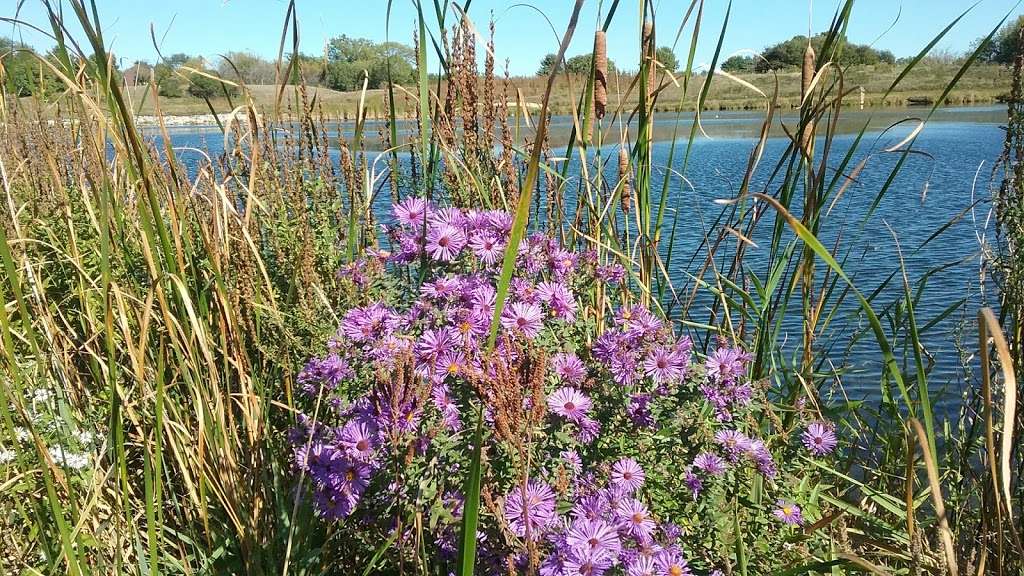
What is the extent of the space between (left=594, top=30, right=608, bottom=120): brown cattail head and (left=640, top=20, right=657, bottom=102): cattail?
0.10 meters

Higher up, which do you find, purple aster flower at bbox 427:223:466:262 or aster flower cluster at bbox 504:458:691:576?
purple aster flower at bbox 427:223:466:262

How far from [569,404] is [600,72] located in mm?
977

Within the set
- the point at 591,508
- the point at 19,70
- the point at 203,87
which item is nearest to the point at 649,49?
the point at 591,508

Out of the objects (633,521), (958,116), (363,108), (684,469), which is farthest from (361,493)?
(958,116)

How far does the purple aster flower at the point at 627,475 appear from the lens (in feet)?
4.64

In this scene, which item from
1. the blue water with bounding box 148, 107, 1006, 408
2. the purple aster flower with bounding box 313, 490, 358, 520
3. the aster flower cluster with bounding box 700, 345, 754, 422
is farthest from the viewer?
the blue water with bounding box 148, 107, 1006, 408

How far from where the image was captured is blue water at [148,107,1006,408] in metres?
2.81

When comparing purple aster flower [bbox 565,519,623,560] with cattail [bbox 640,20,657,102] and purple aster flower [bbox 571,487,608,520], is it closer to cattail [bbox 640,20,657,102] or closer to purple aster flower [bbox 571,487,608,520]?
purple aster flower [bbox 571,487,608,520]

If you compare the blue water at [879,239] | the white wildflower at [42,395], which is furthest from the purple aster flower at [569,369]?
the white wildflower at [42,395]

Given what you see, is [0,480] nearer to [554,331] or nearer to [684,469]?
[554,331]

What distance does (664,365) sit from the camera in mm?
1452

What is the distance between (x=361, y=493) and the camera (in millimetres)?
1461

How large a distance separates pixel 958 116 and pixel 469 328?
2854 cm

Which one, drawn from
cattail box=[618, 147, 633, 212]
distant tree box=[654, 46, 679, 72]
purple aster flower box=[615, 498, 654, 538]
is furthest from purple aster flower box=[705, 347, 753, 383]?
distant tree box=[654, 46, 679, 72]
